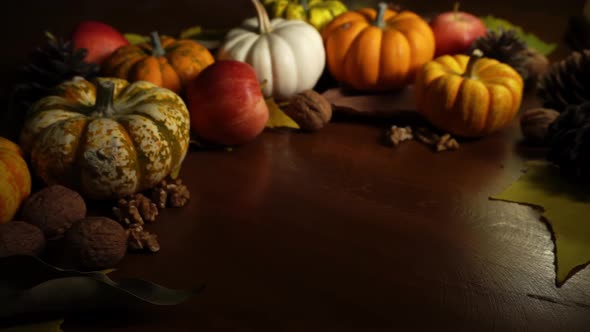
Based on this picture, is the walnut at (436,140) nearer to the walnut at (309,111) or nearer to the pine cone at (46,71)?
the walnut at (309,111)

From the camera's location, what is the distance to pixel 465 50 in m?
1.50

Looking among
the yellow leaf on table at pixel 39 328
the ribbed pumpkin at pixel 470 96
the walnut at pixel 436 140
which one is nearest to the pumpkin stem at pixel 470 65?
the ribbed pumpkin at pixel 470 96

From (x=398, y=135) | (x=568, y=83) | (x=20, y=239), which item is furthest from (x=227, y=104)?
(x=568, y=83)

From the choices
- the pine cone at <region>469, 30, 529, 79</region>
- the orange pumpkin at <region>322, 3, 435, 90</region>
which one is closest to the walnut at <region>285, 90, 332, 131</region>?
the orange pumpkin at <region>322, 3, 435, 90</region>

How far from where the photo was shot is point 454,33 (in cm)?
149

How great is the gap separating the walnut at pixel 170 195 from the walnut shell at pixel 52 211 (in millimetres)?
132

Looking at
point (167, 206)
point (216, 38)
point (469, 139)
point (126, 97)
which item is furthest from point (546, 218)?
point (216, 38)

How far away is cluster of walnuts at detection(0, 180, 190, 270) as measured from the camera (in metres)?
0.84

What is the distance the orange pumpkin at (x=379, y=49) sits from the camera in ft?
4.54

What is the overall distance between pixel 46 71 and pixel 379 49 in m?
0.71

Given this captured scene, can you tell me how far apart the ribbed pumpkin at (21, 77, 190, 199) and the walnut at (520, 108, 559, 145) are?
0.69m

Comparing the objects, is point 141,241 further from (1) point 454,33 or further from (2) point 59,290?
(1) point 454,33

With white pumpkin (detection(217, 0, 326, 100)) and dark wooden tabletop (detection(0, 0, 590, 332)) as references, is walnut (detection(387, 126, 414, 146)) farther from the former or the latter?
white pumpkin (detection(217, 0, 326, 100))

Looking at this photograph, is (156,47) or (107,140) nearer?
(107,140)
